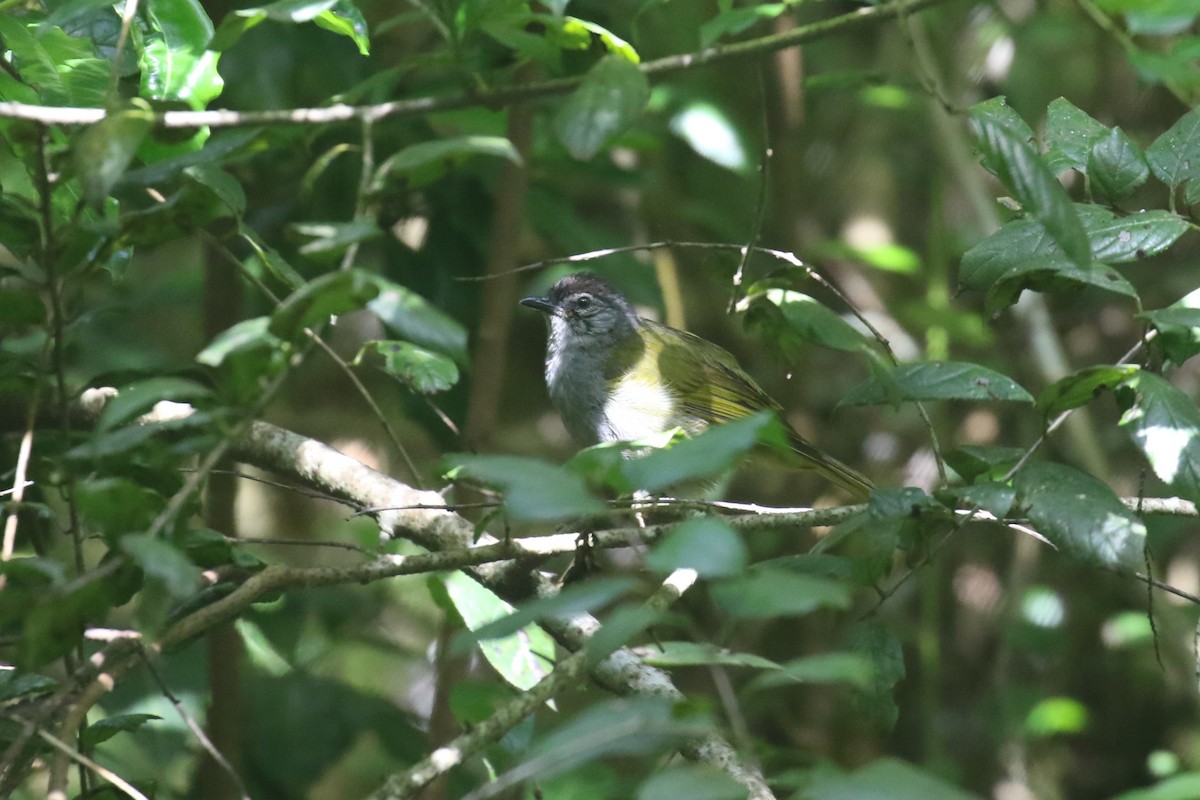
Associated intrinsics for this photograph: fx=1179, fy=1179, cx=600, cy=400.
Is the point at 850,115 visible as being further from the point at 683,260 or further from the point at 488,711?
the point at 488,711

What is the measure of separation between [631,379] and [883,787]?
337 cm

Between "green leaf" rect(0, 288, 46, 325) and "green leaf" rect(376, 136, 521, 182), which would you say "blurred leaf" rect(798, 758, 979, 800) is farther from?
"green leaf" rect(0, 288, 46, 325)

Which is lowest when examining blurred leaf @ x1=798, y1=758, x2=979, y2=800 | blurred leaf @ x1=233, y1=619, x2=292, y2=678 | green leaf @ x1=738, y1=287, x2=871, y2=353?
blurred leaf @ x1=233, y1=619, x2=292, y2=678

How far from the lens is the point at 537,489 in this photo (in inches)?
48.4

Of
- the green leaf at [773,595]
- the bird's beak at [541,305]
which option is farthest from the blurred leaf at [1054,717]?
the green leaf at [773,595]

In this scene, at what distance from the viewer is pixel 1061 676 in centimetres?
574

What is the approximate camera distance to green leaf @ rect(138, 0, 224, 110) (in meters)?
2.10

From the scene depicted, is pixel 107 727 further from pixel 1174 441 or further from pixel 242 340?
pixel 1174 441

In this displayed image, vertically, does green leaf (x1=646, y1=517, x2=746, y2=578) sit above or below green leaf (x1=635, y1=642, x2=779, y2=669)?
above

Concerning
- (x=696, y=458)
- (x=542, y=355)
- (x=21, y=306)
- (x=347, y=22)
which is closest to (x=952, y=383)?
(x=696, y=458)

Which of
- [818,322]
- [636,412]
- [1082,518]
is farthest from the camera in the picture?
[636,412]

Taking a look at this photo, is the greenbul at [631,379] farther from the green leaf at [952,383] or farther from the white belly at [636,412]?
the green leaf at [952,383]

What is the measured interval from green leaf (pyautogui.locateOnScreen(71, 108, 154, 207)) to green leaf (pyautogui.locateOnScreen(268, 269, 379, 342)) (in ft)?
0.95

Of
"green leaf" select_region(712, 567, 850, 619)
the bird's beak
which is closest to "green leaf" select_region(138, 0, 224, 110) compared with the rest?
"green leaf" select_region(712, 567, 850, 619)
